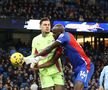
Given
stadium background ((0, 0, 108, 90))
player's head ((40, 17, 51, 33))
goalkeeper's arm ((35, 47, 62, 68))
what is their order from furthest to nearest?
stadium background ((0, 0, 108, 90)) < player's head ((40, 17, 51, 33)) < goalkeeper's arm ((35, 47, 62, 68))

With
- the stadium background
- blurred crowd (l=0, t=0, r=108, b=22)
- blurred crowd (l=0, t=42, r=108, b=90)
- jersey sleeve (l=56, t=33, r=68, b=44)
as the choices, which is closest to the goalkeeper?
jersey sleeve (l=56, t=33, r=68, b=44)

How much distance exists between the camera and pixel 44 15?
26922 mm

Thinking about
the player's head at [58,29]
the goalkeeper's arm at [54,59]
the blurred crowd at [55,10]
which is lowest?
the blurred crowd at [55,10]

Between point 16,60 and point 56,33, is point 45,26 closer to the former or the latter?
point 56,33

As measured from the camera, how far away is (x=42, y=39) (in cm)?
841

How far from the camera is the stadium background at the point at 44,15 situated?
25.6 metres

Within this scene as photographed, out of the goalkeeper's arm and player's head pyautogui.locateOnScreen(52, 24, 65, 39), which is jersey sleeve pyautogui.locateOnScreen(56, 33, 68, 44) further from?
the goalkeeper's arm

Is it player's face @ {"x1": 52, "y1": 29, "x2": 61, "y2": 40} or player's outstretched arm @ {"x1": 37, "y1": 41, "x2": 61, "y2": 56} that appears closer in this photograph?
player's outstretched arm @ {"x1": 37, "y1": 41, "x2": 61, "y2": 56}

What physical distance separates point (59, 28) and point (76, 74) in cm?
93

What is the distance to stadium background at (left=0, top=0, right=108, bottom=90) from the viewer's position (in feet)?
83.9

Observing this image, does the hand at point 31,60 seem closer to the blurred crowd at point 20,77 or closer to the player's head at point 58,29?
the player's head at point 58,29

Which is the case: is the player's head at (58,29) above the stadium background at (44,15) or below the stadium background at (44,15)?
above

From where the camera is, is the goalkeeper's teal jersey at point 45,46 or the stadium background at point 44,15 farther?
the stadium background at point 44,15

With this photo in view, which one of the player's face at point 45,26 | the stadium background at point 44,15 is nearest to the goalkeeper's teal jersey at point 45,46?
the player's face at point 45,26
